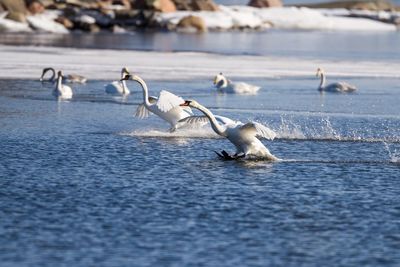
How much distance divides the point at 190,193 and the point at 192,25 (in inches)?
2404

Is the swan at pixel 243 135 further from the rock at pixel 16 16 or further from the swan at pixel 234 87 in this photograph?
the rock at pixel 16 16

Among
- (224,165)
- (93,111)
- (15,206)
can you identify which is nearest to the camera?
(15,206)

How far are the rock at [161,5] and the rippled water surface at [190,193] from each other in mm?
59235

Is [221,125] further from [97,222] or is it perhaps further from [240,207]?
[97,222]

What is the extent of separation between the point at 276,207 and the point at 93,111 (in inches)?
364

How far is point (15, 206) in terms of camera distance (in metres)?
10.0

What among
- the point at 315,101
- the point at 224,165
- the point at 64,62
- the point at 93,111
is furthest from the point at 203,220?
the point at 64,62

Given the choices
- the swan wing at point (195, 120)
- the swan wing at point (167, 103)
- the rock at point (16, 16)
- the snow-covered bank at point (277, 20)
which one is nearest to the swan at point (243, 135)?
the swan wing at point (195, 120)

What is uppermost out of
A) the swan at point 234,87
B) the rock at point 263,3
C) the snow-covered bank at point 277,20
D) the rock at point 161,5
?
the rock at point 263,3

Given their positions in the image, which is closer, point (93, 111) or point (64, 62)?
point (93, 111)

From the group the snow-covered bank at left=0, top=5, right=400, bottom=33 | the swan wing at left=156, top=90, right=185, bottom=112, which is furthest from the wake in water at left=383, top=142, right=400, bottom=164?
the snow-covered bank at left=0, top=5, right=400, bottom=33

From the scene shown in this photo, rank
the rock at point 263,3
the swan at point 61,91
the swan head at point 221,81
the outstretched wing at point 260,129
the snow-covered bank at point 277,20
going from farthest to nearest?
the rock at point 263,3
the snow-covered bank at point 277,20
the swan head at point 221,81
the swan at point 61,91
the outstretched wing at point 260,129

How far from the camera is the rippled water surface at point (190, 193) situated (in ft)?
27.6

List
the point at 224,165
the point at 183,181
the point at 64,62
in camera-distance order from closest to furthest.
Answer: the point at 183,181 → the point at 224,165 → the point at 64,62
